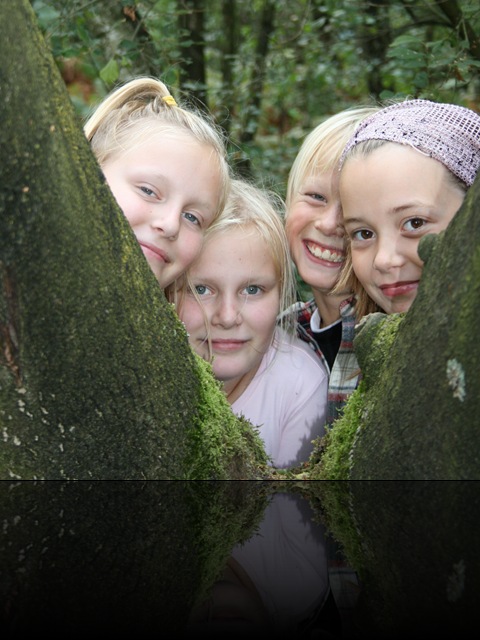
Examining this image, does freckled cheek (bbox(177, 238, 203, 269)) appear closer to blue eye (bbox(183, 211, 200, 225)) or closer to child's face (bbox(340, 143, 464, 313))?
blue eye (bbox(183, 211, 200, 225))

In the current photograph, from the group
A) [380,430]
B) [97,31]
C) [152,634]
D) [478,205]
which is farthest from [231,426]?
[97,31]

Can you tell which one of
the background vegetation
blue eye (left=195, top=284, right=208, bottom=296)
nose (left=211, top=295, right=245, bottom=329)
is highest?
the background vegetation

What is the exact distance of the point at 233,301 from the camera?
3.59 metres

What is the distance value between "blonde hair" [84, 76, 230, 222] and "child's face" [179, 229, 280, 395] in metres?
0.22

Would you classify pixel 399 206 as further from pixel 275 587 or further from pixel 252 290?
pixel 275 587

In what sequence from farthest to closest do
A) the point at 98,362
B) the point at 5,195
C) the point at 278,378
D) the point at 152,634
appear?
the point at 278,378 < the point at 98,362 < the point at 5,195 < the point at 152,634

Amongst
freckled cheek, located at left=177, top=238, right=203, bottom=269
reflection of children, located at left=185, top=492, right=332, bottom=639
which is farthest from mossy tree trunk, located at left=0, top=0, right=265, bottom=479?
freckled cheek, located at left=177, top=238, right=203, bottom=269

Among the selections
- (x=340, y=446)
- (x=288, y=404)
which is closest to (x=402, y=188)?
(x=288, y=404)

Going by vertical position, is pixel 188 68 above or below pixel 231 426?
above

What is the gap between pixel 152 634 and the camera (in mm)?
1437

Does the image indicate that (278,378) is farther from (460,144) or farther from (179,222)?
(460,144)

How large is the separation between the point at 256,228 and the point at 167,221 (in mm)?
628

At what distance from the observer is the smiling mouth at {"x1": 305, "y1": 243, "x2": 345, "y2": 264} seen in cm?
365

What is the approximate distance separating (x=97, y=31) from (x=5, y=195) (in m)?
4.98
